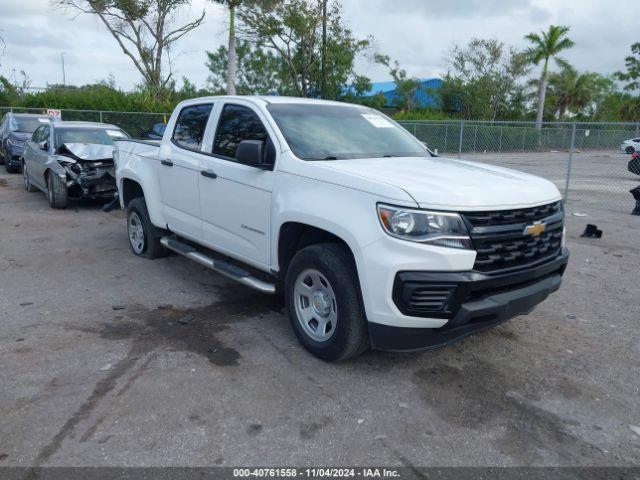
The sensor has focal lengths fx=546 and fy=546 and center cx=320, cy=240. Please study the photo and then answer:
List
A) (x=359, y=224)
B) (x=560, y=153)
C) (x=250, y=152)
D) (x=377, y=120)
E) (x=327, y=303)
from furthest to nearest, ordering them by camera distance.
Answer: (x=560, y=153), (x=377, y=120), (x=250, y=152), (x=327, y=303), (x=359, y=224)

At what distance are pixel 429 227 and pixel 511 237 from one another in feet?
2.06

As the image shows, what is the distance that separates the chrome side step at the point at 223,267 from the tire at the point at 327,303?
0.30 m

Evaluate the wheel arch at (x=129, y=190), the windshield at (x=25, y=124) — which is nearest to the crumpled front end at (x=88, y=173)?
the wheel arch at (x=129, y=190)

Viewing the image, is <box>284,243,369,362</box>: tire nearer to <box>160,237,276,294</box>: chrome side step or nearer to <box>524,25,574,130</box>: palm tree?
<box>160,237,276,294</box>: chrome side step

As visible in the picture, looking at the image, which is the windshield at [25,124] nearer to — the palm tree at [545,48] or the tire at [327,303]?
the tire at [327,303]

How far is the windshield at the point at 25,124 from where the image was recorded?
15952mm

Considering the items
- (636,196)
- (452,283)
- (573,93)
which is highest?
(573,93)

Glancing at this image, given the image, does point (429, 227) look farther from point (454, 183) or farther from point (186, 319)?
point (186, 319)

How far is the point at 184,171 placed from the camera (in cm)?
548

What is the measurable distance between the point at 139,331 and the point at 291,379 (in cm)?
156

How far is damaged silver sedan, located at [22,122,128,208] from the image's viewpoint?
9.77 m

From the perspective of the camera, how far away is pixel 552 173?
19516 mm

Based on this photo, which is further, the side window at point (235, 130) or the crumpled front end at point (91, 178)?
the crumpled front end at point (91, 178)

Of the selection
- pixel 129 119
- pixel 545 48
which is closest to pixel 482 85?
pixel 545 48
